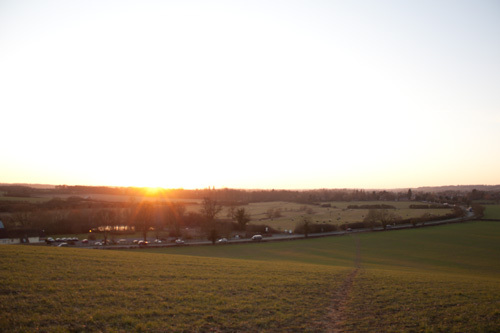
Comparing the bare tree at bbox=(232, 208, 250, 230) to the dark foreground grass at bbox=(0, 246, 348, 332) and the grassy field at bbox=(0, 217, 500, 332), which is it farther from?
the dark foreground grass at bbox=(0, 246, 348, 332)

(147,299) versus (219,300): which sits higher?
(147,299)

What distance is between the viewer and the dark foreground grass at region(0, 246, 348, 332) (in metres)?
10.1

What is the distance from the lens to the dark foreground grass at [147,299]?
10.1 m

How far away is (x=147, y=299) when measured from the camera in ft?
41.5

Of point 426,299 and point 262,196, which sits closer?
point 426,299

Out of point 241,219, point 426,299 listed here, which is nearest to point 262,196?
point 241,219

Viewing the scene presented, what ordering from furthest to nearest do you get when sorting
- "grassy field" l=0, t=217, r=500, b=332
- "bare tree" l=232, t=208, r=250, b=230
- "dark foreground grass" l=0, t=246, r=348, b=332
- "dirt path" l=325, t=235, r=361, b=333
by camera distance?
1. "bare tree" l=232, t=208, r=250, b=230
2. "dirt path" l=325, t=235, r=361, b=333
3. "grassy field" l=0, t=217, r=500, b=332
4. "dark foreground grass" l=0, t=246, r=348, b=332

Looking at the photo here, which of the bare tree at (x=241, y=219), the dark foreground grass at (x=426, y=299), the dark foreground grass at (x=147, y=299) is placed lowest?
the bare tree at (x=241, y=219)

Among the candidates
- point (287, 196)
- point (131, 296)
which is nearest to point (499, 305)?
point (131, 296)

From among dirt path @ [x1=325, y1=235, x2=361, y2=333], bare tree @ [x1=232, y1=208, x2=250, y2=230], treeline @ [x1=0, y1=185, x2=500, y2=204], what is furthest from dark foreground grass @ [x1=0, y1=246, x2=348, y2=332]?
treeline @ [x1=0, y1=185, x2=500, y2=204]

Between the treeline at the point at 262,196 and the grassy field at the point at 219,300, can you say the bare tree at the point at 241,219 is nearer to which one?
the treeline at the point at 262,196

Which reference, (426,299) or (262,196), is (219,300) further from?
(262,196)

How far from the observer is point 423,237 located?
204 feet

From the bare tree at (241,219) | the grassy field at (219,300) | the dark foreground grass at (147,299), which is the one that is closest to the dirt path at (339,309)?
the grassy field at (219,300)
